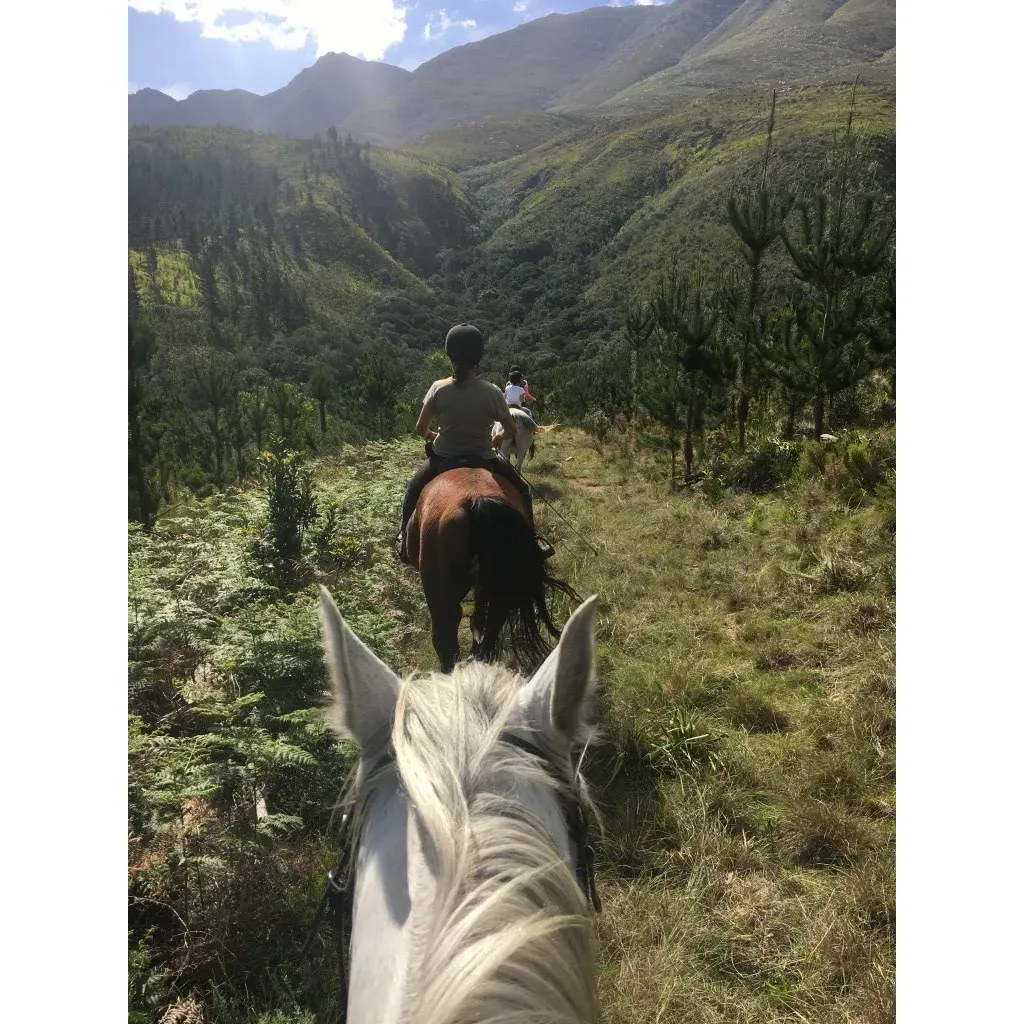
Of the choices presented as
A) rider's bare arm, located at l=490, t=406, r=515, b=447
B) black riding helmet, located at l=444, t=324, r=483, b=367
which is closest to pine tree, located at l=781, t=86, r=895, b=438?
rider's bare arm, located at l=490, t=406, r=515, b=447

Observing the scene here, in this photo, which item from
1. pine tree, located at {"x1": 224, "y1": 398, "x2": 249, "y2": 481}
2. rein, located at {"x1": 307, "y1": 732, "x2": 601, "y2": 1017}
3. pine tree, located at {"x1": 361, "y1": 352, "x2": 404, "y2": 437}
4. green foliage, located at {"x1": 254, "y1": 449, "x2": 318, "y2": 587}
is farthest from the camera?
pine tree, located at {"x1": 361, "y1": 352, "x2": 404, "y2": 437}

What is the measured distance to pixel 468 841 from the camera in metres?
0.94

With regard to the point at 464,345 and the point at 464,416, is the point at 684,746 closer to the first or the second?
A: the point at 464,416

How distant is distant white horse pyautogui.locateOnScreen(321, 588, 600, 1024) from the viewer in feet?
2.72

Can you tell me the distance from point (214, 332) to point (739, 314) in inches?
2449

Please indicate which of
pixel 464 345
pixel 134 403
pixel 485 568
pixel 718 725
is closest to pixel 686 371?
pixel 464 345

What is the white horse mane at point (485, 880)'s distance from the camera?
804mm

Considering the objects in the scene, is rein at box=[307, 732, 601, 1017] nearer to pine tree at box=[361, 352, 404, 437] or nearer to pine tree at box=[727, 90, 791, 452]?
pine tree at box=[727, 90, 791, 452]

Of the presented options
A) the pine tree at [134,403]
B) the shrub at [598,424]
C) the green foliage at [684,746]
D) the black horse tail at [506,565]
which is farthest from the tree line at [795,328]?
the pine tree at [134,403]

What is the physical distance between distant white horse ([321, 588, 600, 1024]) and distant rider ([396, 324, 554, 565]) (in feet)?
9.00

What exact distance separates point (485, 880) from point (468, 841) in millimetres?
60

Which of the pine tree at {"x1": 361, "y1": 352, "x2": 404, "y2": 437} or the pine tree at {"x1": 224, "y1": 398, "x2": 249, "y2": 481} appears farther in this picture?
the pine tree at {"x1": 361, "y1": 352, "x2": 404, "y2": 437}

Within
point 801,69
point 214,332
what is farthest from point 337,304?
point 801,69
